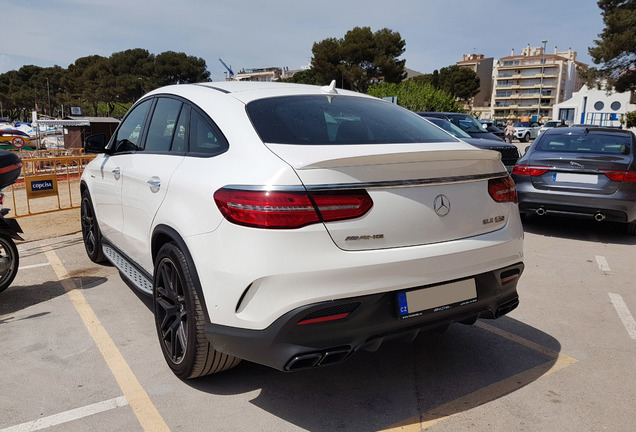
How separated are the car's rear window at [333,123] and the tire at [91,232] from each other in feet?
9.34

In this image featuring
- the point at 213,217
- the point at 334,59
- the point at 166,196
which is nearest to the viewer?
the point at 213,217

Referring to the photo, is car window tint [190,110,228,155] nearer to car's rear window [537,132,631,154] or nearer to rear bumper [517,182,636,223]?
rear bumper [517,182,636,223]

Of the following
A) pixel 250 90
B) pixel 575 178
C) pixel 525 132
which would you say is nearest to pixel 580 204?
pixel 575 178

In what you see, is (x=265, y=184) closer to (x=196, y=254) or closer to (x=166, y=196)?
(x=196, y=254)

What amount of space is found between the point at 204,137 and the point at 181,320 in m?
1.05

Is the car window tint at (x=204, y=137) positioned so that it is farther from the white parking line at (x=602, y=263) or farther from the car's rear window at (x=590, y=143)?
the car's rear window at (x=590, y=143)

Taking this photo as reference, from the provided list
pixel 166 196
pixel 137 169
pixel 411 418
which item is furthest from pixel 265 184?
pixel 137 169

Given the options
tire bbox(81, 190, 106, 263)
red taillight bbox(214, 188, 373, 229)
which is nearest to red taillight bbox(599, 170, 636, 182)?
red taillight bbox(214, 188, 373, 229)

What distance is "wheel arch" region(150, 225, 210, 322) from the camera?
8.32 feet

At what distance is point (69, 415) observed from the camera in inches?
104

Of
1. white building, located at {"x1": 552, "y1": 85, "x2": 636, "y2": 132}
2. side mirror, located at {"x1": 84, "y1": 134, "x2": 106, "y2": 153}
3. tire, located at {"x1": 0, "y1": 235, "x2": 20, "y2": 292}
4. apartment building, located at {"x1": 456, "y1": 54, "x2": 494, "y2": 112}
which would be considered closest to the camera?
side mirror, located at {"x1": 84, "y1": 134, "x2": 106, "y2": 153}

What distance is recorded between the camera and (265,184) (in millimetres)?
2271

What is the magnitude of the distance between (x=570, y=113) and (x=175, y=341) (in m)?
71.1

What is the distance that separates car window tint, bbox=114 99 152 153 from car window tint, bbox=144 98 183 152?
0.81 feet
